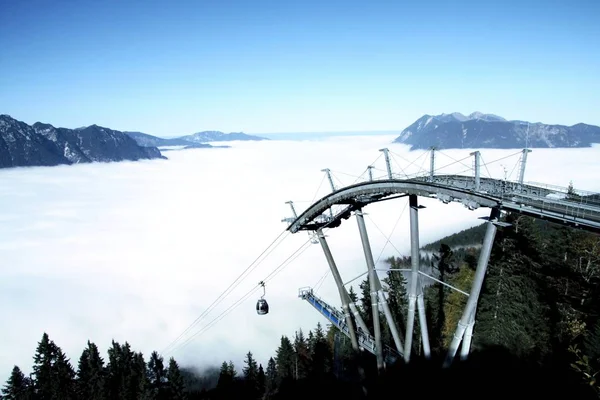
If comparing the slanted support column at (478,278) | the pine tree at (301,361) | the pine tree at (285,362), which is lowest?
the pine tree at (301,361)

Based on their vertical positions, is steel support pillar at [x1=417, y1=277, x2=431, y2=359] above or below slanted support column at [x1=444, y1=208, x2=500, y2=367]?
below

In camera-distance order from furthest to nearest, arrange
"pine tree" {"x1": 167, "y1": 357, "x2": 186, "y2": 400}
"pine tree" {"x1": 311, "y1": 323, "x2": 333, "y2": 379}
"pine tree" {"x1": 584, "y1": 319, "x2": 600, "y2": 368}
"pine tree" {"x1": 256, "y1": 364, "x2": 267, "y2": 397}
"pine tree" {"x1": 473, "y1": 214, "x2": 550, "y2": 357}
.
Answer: "pine tree" {"x1": 256, "y1": 364, "x2": 267, "y2": 397}, "pine tree" {"x1": 311, "y1": 323, "x2": 333, "y2": 379}, "pine tree" {"x1": 167, "y1": 357, "x2": 186, "y2": 400}, "pine tree" {"x1": 473, "y1": 214, "x2": 550, "y2": 357}, "pine tree" {"x1": 584, "y1": 319, "x2": 600, "y2": 368}

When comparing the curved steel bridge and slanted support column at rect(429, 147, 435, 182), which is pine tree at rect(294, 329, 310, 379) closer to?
the curved steel bridge

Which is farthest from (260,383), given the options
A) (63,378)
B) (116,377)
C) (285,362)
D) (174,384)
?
(63,378)

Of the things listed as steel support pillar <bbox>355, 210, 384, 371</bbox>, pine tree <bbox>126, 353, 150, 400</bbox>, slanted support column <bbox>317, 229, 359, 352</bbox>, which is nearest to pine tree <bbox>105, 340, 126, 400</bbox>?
pine tree <bbox>126, 353, 150, 400</bbox>

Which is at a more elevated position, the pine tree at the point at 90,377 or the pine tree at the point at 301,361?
the pine tree at the point at 90,377

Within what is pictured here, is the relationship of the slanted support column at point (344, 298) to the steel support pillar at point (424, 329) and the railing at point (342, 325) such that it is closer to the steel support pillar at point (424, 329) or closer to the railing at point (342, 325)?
the railing at point (342, 325)

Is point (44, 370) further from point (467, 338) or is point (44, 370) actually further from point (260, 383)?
point (467, 338)

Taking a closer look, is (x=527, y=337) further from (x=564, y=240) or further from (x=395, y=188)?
(x=395, y=188)

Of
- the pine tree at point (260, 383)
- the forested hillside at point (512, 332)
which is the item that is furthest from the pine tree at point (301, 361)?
the forested hillside at point (512, 332)
